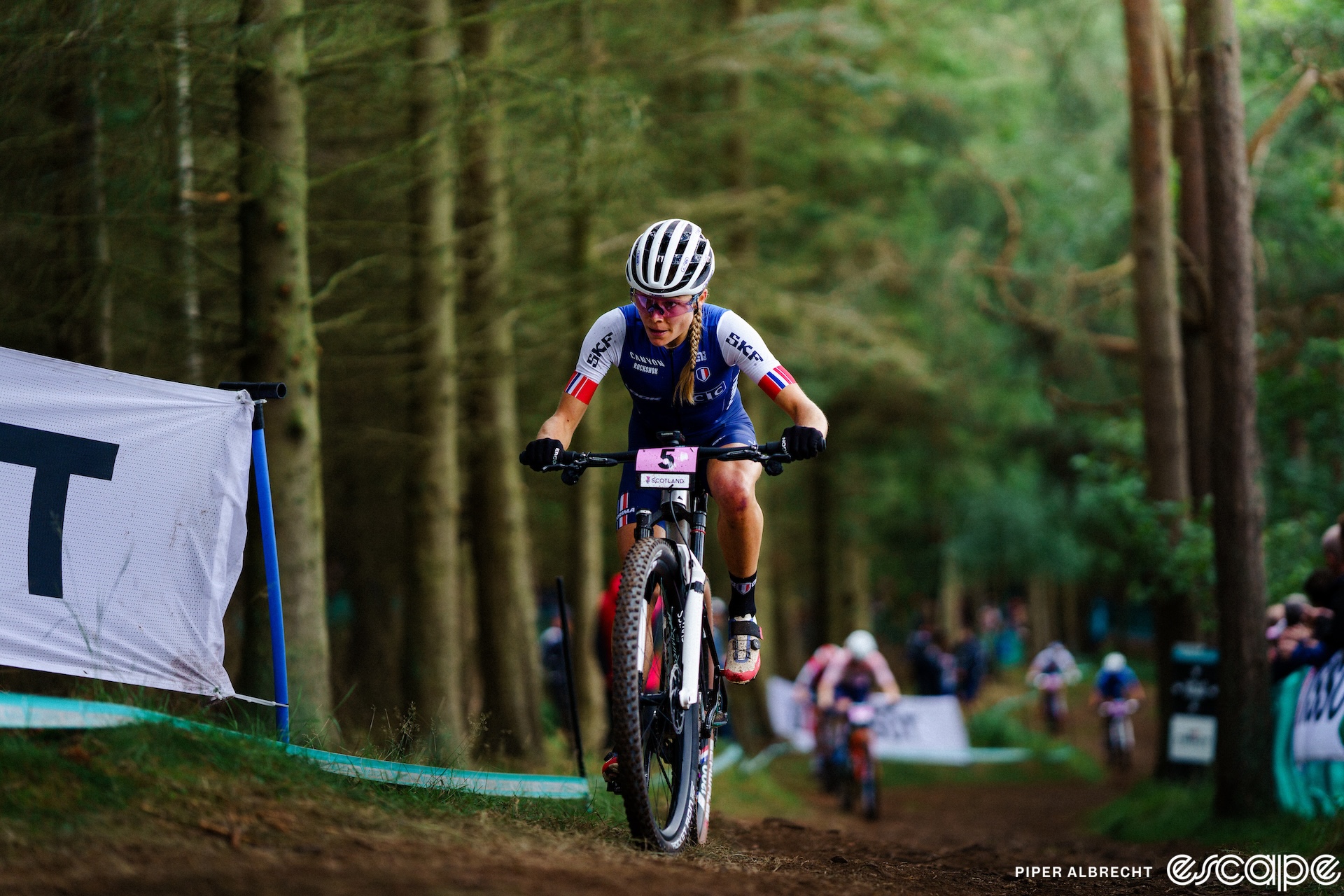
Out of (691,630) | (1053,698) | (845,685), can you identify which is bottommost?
(1053,698)

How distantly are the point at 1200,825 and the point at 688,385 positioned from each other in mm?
7599

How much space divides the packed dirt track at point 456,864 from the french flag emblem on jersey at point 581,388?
74.2 inches

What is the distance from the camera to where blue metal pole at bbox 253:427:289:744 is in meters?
5.88

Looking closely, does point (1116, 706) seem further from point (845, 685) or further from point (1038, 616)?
point (1038, 616)

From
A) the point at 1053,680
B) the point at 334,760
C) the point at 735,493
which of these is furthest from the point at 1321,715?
the point at 1053,680

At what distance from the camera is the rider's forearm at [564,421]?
20.2ft

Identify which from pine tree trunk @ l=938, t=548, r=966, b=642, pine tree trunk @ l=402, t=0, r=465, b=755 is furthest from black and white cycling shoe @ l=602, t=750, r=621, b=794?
pine tree trunk @ l=938, t=548, r=966, b=642

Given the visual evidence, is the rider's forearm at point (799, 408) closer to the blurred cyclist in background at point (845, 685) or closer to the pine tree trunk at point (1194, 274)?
the pine tree trunk at point (1194, 274)

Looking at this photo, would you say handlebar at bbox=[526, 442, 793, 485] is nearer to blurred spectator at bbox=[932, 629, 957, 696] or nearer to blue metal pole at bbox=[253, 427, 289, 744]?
blue metal pole at bbox=[253, 427, 289, 744]

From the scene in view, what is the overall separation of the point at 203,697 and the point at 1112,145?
2302 cm

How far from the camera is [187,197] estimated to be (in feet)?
29.9

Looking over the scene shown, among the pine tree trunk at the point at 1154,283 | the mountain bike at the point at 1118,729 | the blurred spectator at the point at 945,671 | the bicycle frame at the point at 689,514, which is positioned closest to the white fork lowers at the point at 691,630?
the bicycle frame at the point at 689,514

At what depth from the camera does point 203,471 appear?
236 inches

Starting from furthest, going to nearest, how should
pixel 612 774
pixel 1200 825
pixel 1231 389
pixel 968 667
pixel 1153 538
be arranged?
1. pixel 968 667
2. pixel 1153 538
3. pixel 1200 825
4. pixel 1231 389
5. pixel 612 774
